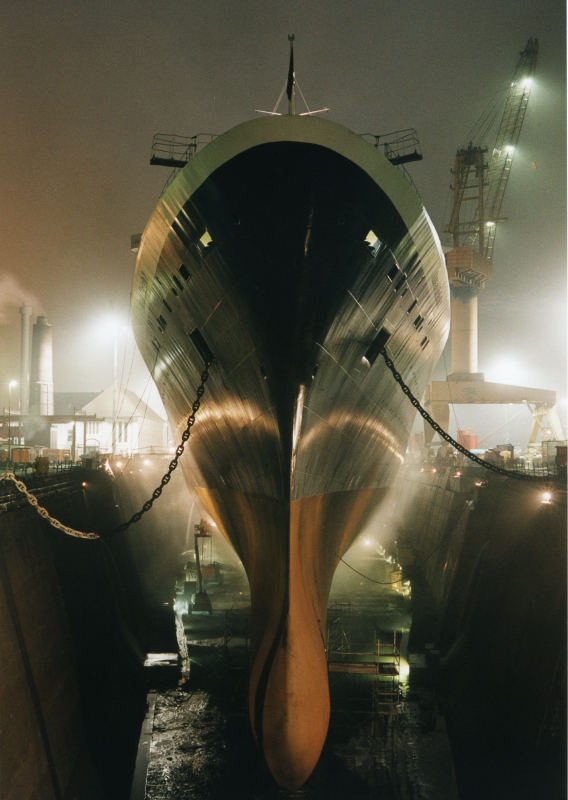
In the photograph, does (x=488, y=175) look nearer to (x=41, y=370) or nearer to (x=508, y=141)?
(x=508, y=141)

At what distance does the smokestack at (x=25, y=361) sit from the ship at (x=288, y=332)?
37.4 meters

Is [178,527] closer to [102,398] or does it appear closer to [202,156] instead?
[202,156]

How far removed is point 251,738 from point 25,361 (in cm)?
4115

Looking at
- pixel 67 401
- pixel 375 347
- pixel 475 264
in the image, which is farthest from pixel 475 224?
pixel 67 401

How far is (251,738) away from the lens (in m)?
10.3

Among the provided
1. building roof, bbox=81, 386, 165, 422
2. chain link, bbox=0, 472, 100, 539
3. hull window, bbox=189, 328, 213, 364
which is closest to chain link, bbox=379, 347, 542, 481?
hull window, bbox=189, 328, 213, 364

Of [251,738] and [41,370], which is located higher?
[41,370]

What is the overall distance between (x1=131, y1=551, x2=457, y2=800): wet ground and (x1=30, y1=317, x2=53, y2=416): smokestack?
34.6 m

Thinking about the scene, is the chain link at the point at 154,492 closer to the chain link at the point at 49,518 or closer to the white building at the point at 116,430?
the chain link at the point at 49,518

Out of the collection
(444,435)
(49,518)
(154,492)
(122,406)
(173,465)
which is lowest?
(49,518)

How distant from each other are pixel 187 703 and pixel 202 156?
1107 cm

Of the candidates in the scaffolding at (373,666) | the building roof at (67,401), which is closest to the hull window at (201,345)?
the scaffolding at (373,666)

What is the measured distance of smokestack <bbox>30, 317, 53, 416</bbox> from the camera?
4266cm

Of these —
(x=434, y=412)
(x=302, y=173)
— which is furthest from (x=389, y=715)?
(x=434, y=412)
